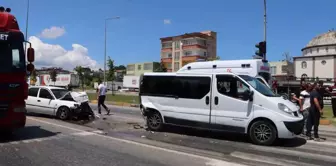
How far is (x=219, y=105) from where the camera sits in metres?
10.1

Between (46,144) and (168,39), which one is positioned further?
(168,39)

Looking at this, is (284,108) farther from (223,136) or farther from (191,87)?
(191,87)

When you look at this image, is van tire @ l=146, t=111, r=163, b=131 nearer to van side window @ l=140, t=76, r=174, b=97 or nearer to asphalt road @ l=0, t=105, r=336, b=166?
asphalt road @ l=0, t=105, r=336, b=166

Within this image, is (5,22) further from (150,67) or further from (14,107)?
(150,67)

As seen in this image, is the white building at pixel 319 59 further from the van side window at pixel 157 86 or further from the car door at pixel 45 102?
the van side window at pixel 157 86

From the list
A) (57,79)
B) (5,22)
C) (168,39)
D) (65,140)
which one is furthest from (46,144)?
(168,39)

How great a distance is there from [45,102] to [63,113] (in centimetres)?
112

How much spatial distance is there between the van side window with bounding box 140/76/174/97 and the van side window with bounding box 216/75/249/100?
1.70 m

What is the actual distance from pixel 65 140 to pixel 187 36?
8695cm

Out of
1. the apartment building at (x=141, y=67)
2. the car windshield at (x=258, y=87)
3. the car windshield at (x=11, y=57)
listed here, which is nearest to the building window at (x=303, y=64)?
the apartment building at (x=141, y=67)

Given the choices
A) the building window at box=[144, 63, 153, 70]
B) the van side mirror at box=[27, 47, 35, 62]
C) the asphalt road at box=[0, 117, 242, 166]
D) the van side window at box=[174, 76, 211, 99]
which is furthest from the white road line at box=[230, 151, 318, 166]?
the building window at box=[144, 63, 153, 70]

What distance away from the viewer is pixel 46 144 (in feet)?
28.3

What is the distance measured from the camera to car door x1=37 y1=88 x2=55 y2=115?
14.3m

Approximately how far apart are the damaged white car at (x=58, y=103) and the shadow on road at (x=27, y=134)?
2.65m
